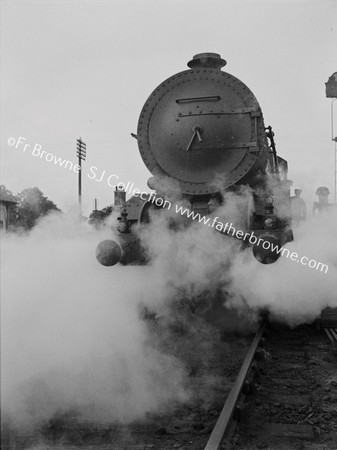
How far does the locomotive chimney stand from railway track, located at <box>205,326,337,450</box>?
3.07 m

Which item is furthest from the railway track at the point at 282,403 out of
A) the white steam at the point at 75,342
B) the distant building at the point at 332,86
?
the distant building at the point at 332,86

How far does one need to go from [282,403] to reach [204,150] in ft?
9.26

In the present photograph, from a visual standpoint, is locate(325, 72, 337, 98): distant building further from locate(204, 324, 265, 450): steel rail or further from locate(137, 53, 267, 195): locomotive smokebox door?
locate(204, 324, 265, 450): steel rail

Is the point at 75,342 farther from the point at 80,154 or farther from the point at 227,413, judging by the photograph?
the point at 80,154

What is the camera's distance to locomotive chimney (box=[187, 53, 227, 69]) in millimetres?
5645

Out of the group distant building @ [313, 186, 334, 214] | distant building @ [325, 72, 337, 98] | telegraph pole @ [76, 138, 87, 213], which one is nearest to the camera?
distant building @ [313, 186, 334, 214]

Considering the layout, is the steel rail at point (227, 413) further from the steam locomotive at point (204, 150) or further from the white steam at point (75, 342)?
the steam locomotive at point (204, 150)

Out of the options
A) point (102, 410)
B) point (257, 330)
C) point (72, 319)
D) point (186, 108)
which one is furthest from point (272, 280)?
point (102, 410)

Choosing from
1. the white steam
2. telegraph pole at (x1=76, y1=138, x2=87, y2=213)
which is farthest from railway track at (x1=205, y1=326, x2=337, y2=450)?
telegraph pole at (x1=76, y1=138, x2=87, y2=213)

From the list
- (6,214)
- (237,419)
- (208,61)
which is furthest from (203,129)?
(6,214)

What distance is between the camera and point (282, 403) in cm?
373

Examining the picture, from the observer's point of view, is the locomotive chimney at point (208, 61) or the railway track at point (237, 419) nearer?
the railway track at point (237, 419)

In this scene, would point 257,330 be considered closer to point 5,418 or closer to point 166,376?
point 166,376

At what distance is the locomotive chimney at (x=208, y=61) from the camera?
5.64 meters
